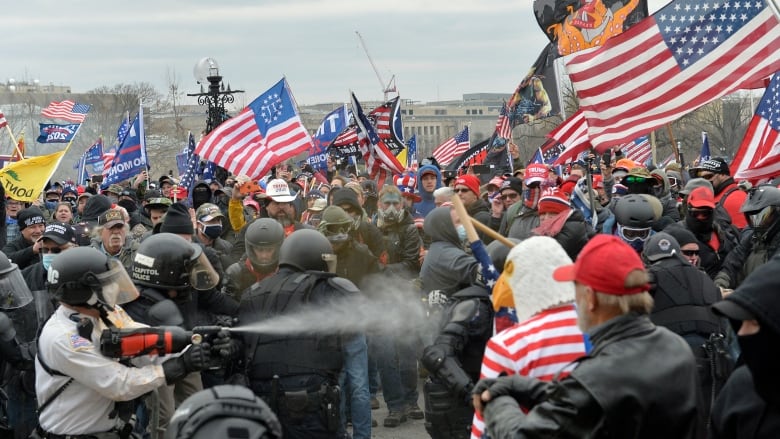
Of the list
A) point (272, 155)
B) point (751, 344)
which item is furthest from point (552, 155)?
point (751, 344)

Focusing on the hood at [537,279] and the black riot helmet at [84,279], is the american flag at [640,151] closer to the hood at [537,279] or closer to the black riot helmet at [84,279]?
the black riot helmet at [84,279]

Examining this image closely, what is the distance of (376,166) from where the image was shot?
16.1 meters

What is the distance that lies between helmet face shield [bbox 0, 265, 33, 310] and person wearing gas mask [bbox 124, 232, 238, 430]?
121cm

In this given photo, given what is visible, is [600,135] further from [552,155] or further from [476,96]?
[476,96]

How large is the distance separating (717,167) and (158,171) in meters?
80.5

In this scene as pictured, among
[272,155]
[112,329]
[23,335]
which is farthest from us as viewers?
[272,155]

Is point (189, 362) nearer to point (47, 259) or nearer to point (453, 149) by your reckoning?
point (47, 259)

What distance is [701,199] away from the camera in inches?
366

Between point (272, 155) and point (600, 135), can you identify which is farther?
point (272, 155)

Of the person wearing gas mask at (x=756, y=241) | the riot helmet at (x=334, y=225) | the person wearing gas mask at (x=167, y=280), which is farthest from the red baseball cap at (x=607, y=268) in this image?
the riot helmet at (x=334, y=225)

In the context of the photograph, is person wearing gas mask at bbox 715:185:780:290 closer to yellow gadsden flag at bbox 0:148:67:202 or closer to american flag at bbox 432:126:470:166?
yellow gadsden flag at bbox 0:148:67:202

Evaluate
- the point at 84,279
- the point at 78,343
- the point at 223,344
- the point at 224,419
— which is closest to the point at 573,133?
the point at 223,344

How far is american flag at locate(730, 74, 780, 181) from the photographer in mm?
9164

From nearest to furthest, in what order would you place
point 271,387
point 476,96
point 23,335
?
1. point 271,387
2. point 23,335
3. point 476,96
